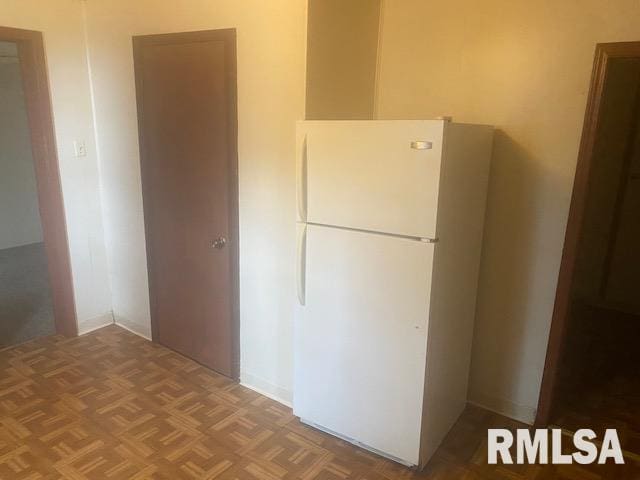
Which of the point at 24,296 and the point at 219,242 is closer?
the point at 219,242

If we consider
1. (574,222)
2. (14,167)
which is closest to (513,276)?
(574,222)

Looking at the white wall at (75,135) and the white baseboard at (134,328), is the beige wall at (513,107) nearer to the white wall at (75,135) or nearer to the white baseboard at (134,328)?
the white wall at (75,135)

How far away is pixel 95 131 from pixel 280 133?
5.67ft

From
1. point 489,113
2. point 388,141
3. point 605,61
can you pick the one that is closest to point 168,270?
point 388,141

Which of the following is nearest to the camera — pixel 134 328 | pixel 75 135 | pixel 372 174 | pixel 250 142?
pixel 372 174

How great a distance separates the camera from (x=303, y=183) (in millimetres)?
2223

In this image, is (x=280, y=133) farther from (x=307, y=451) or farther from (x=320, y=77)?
(x=307, y=451)

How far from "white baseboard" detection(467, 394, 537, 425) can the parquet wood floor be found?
5 cm

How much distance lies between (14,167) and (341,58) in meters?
4.62

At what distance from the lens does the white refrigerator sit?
1943 millimetres

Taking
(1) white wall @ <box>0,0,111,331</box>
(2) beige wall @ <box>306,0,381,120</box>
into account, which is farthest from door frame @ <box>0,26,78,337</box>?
(2) beige wall @ <box>306,0,381,120</box>

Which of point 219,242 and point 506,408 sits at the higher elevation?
point 219,242

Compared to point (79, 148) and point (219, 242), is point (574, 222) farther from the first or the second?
point (79, 148)

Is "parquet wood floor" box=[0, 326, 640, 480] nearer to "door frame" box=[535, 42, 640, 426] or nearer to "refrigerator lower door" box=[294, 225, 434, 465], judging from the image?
"refrigerator lower door" box=[294, 225, 434, 465]
